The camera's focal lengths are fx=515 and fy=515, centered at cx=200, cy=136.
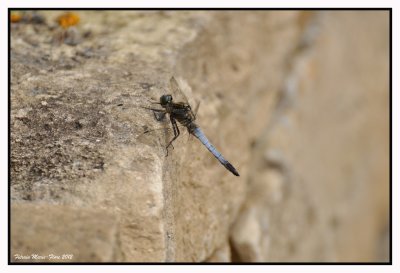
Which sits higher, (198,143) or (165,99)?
(165,99)

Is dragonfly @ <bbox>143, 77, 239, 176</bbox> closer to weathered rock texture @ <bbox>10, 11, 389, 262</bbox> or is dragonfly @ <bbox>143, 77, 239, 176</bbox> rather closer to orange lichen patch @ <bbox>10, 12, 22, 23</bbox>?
weathered rock texture @ <bbox>10, 11, 389, 262</bbox>

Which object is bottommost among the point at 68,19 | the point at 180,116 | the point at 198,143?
the point at 198,143

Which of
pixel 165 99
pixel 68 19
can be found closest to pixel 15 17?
pixel 68 19

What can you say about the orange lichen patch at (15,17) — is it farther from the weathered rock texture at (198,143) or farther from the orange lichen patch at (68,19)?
the orange lichen patch at (68,19)

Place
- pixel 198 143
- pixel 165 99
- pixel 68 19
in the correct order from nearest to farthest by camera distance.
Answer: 1. pixel 165 99
2. pixel 198 143
3. pixel 68 19

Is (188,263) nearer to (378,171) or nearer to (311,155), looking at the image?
(311,155)

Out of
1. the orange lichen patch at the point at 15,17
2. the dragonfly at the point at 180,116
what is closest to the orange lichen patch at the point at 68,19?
the orange lichen patch at the point at 15,17

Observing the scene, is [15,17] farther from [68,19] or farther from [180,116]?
[180,116]
